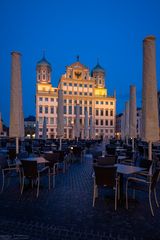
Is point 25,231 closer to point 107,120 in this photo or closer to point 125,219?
point 125,219

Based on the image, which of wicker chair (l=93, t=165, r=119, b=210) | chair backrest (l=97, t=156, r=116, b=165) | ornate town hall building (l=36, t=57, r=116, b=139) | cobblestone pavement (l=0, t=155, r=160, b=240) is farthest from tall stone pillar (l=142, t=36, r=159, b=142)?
ornate town hall building (l=36, t=57, r=116, b=139)

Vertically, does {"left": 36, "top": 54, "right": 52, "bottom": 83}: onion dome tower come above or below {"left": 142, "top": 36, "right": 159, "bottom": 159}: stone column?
above

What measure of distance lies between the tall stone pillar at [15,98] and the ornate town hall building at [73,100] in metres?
54.0

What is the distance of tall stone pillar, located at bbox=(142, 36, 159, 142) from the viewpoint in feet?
23.0

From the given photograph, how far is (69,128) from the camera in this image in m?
66.2

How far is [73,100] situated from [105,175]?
6245 cm

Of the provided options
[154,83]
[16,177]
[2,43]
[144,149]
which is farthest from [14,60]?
[2,43]

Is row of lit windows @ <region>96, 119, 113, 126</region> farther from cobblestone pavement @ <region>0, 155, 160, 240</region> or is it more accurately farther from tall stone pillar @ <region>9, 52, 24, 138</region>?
cobblestone pavement @ <region>0, 155, 160, 240</region>

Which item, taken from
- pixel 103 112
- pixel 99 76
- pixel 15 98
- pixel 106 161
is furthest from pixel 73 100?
pixel 106 161

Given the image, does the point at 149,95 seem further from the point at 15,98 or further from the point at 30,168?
the point at 15,98

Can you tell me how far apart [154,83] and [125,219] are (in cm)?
437

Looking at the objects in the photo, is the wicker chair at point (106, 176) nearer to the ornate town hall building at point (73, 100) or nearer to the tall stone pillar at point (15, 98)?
the tall stone pillar at point (15, 98)

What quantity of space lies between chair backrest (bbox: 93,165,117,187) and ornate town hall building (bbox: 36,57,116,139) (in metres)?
57.6

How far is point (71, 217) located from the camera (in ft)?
14.1
